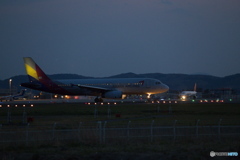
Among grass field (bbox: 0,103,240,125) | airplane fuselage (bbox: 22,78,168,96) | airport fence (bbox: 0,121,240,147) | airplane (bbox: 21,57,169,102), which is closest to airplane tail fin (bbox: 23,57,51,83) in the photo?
airplane (bbox: 21,57,169,102)

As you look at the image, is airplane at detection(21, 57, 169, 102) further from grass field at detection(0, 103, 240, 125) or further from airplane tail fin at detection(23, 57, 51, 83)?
grass field at detection(0, 103, 240, 125)

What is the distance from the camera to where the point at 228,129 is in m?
27.1

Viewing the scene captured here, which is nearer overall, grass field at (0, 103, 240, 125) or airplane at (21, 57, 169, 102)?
grass field at (0, 103, 240, 125)

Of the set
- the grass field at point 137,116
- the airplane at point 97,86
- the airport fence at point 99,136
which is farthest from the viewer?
the airplane at point 97,86

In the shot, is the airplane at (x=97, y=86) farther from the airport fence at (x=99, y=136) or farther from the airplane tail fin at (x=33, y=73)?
the airport fence at (x=99, y=136)

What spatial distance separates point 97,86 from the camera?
70.8 meters

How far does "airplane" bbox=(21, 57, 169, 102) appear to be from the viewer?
68.9 m

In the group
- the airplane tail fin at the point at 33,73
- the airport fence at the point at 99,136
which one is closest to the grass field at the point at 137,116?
the airport fence at the point at 99,136

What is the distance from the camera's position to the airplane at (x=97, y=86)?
226 feet

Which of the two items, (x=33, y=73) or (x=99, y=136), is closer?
(x=99, y=136)

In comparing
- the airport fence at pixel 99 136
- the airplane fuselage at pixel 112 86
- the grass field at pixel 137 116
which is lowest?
the airport fence at pixel 99 136

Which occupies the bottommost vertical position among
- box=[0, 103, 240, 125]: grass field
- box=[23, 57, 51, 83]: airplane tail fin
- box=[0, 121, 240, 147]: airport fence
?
box=[0, 121, 240, 147]: airport fence

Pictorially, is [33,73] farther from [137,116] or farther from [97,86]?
[137,116]

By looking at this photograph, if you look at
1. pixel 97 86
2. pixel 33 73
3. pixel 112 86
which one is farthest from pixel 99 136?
pixel 33 73
